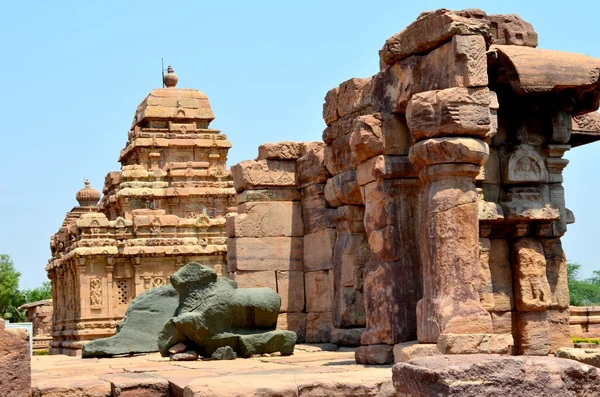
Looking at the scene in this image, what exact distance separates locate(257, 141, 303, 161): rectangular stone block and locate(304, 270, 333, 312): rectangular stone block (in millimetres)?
1524

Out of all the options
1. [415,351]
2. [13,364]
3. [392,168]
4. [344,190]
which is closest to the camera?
[13,364]

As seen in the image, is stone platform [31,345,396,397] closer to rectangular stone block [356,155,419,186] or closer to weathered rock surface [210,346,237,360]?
weathered rock surface [210,346,237,360]

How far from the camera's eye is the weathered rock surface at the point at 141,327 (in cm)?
1258

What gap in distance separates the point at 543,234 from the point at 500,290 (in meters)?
0.67

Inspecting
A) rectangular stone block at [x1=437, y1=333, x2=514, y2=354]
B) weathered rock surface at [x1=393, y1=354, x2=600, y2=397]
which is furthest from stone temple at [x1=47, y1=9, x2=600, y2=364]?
weathered rock surface at [x1=393, y1=354, x2=600, y2=397]

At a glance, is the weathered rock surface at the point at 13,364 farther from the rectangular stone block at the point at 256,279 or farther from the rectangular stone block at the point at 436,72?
the rectangular stone block at the point at 256,279

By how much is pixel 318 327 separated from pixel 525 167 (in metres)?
4.28

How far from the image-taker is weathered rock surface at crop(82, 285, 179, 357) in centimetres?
1258

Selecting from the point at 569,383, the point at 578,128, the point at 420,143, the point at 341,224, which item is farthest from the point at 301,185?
the point at 569,383

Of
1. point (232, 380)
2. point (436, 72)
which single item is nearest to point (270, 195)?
point (436, 72)

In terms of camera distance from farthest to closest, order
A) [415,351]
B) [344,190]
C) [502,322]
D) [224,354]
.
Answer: [344,190] → [224,354] → [502,322] → [415,351]

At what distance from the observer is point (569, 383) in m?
4.72

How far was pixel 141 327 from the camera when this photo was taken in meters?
12.9

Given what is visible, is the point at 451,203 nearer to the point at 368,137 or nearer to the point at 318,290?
the point at 368,137
